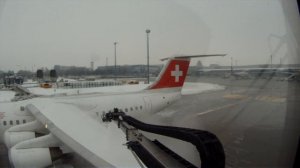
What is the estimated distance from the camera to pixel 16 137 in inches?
100

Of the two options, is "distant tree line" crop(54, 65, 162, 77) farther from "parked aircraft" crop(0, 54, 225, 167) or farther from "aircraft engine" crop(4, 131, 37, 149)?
"aircraft engine" crop(4, 131, 37, 149)

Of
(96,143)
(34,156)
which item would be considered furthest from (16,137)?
(96,143)

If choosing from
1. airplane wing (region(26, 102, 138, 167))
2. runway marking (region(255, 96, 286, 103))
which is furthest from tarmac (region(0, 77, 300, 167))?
airplane wing (region(26, 102, 138, 167))

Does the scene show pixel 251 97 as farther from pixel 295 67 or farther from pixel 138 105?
pixel 138 105

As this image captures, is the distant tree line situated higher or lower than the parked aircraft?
higher

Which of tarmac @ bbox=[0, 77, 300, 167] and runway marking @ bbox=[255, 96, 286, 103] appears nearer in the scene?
tarmac @ bbox=[0, 77, 300, 167]

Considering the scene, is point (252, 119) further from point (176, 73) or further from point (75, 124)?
point (176, 73)

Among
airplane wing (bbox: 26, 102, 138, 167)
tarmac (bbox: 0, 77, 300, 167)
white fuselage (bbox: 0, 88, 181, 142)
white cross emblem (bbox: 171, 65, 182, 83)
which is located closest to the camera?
airplane wing (bbox: 26, 102, 138, 167)

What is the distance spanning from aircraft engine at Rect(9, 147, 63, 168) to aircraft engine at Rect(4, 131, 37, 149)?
79cm

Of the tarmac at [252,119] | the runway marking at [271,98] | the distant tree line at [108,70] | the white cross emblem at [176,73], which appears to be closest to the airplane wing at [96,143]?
the distant tree line at [108,70]

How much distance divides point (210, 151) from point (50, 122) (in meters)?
1.53

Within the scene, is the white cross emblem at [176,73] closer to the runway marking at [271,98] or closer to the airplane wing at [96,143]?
the runway marking at [271,98]

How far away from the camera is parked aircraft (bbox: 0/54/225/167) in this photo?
125cm

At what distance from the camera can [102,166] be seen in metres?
1.03
